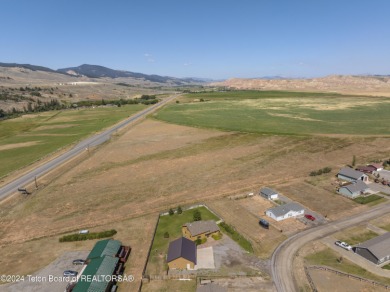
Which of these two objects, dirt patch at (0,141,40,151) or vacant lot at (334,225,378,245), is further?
dirt patch at (0,141,40,151)

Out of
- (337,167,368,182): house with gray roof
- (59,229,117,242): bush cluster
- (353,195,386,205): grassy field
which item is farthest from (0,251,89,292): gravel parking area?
(337,167,368,182): house with gray roof

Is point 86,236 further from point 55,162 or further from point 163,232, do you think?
point 55,162

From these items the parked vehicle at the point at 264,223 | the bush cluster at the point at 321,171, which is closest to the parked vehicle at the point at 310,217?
the parked vehicle at the point at 264,223

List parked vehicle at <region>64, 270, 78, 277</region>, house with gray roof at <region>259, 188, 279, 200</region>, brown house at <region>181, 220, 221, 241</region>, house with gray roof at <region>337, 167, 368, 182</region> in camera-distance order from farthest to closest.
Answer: house with gray roof at <region>337, 167, 368, 182</region>, house with gray roof at <region>259, 188, 279, 200</region>, brown house at <region>181, 220, 221, 241</region>, parked vehicle at <region>64, 270, 78, 277</region>

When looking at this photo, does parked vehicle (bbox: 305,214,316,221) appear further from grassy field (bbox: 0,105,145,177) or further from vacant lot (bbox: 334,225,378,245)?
grassy field (bbox: 0,105,145,177)

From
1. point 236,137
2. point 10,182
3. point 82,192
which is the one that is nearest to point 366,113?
point 236,137

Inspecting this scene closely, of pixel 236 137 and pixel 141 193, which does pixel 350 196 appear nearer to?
pixel 141 193

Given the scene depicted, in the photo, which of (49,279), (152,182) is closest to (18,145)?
(152,182)
